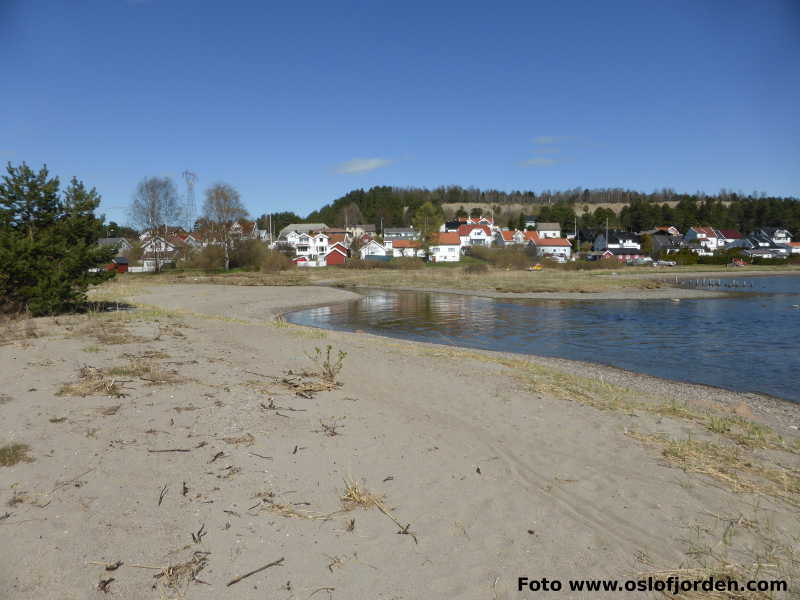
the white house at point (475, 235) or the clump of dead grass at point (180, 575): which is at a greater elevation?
the white house at point (475, 235)

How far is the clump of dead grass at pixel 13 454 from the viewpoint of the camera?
534 centimetres

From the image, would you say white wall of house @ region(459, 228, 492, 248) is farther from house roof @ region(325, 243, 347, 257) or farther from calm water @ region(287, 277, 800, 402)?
calm water @ region(287, 277, 800, 402)

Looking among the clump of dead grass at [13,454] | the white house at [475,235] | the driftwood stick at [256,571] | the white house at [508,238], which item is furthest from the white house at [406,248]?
the driftwood stick at [256,571]

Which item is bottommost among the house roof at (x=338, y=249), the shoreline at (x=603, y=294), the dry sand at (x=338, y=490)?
the shoreline at (x=603, y=294)

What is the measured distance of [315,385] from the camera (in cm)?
921

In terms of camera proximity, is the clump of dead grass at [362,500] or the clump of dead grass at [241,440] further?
the clump of dead grass at [241,440]

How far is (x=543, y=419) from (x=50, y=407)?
25.0 feet

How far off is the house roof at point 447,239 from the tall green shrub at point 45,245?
Answer: 262ft

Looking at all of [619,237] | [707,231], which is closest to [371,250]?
[619,237]

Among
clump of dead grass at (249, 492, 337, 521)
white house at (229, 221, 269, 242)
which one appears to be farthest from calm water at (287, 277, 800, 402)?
white house at (229, 221, 269, 242)

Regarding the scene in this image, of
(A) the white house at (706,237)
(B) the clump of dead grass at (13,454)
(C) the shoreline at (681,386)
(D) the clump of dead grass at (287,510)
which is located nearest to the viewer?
(D) the clump of dead grass at (287,510)

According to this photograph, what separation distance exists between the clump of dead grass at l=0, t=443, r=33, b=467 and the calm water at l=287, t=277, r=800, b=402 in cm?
1532

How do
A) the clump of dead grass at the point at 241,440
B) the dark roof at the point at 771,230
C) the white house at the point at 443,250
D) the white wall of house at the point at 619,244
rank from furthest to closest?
the dark roof at the point at 771,230, the white wall of house at the point at 619,244, the white house at the point at 443,250, the clump of dead grass at the point at 241,440

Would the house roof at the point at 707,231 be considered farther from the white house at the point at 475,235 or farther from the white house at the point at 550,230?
the white house at the point at 475,235
